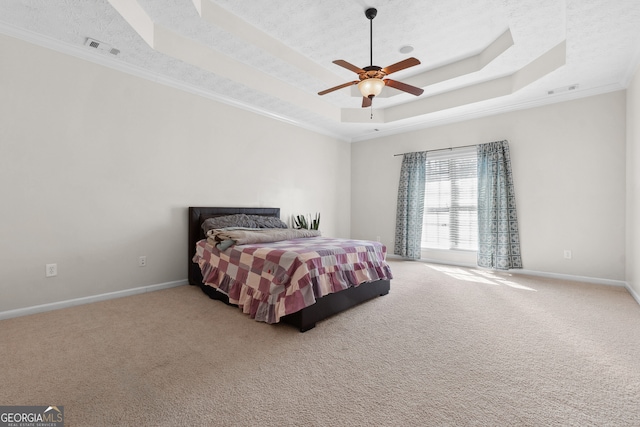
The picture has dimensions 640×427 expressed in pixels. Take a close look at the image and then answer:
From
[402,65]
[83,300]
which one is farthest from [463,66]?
[83,300]

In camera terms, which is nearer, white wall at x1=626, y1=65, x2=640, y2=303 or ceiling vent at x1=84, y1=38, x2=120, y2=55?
Answer: ceiling vent at x1=84, y1=38, x2=120, y2=55

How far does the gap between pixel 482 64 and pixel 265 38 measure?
273 cm

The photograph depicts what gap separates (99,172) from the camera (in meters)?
3.04

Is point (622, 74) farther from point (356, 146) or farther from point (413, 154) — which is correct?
point (356, 146)

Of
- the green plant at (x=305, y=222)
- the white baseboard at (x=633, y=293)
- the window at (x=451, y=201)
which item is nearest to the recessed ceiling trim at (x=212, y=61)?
the green plant at (x=305, y=222)

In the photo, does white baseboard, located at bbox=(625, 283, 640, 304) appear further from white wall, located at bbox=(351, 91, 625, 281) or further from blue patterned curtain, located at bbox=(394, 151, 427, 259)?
blue patterned curtain, located at bbox=(394, 151, 427, 259)

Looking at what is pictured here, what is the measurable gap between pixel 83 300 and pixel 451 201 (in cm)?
537

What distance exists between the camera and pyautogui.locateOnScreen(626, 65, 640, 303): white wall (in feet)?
10.2

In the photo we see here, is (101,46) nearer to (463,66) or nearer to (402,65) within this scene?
(402,65)

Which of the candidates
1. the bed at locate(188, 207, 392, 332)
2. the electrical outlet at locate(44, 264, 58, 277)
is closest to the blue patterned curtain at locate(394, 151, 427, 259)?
the bed at locate(188, 207, 392, 332)

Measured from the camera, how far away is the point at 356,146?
641 centimetres

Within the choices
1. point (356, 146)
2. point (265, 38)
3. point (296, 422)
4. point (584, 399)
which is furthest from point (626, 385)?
point (356, 146)

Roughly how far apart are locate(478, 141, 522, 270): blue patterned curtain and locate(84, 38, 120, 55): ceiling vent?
5089 millimetres

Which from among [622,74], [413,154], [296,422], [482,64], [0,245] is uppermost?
[482,64]
